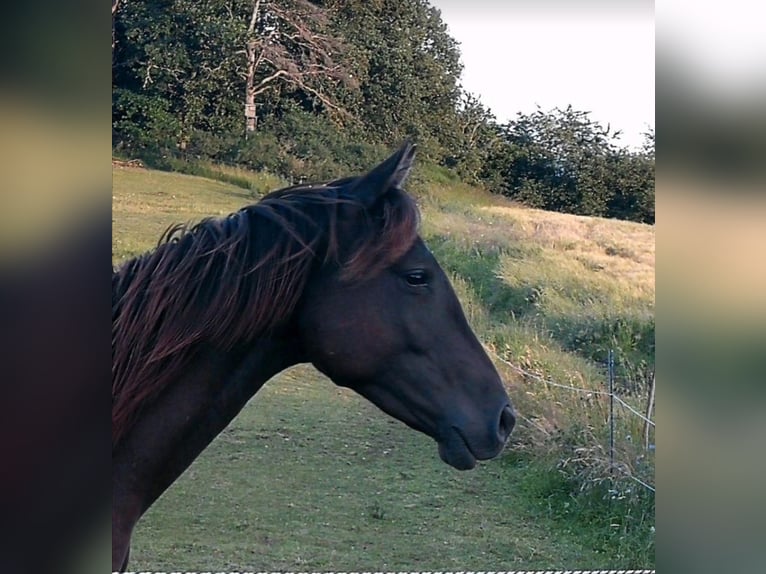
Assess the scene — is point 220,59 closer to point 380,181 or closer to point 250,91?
point 250,91

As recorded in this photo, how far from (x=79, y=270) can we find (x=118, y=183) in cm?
38

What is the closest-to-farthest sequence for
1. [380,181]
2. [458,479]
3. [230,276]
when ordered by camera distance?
[230,276]
[380,181]
[458,479]

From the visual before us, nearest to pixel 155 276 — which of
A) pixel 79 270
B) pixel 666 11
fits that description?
pixel 79 270

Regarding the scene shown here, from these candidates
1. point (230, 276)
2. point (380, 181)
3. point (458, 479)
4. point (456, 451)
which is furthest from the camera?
point (458, 479)

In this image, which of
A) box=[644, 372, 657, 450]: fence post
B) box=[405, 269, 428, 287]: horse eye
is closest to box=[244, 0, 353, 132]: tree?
box=[405, 269, 428, 287]: horse eye

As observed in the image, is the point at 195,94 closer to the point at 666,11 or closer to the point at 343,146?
the point at 343,146

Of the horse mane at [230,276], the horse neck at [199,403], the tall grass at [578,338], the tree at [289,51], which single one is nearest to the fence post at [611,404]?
the tall grass at [578,338]

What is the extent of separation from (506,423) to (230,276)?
1098 mm

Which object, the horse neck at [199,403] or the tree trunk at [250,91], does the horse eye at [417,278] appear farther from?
the tree trunk at [250,91]

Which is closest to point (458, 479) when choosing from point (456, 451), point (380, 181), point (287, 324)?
point (456, 451)

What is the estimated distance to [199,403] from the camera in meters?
2.33

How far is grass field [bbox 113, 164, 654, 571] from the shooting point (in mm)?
2793

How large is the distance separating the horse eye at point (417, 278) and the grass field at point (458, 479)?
337 millimetres

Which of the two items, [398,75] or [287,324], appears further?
[398,75]
